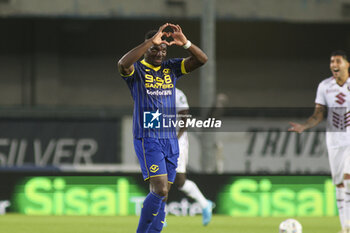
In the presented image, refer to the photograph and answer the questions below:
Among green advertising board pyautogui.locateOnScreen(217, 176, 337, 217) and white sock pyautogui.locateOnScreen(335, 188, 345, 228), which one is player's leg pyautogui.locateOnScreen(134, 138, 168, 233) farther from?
green advertising board pyautogui.locateOnScreen(217, 176, 337, 217)

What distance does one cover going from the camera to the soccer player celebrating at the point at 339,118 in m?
9.56

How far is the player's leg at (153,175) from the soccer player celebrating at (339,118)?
238 cm

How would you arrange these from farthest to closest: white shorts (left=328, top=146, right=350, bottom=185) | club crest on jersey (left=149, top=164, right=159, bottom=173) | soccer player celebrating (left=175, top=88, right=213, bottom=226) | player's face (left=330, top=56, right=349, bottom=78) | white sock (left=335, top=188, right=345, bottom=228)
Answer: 1. soccer player celebrating (left=175, top=88, right=213, bottom=226)
2. white sock (left=335, top=188, right=345, bottom=228)
3. white shorts (left=328, top=146, right=350, bottom=185)
4. player's face (left=330, top=56, right=349, bottom=78)
5. club crest on jersey (left=149, top=164, right=159, bottom=173)

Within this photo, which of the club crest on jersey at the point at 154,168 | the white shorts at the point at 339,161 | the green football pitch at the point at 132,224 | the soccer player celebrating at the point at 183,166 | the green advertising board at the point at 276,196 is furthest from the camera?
the green advertising board at the point at 276,196

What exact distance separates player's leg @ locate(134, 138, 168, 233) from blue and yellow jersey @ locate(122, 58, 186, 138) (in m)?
0.11

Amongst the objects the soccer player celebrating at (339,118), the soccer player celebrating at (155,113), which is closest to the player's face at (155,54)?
the soccer player celebrating at (155,113)

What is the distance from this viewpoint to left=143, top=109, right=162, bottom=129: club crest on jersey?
781 cm

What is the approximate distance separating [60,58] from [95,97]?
4.72 feet

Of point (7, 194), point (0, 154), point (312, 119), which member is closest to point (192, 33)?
point (0, 154)

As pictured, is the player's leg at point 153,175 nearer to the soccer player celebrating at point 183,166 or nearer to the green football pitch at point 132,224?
the green football pitch at point 132,224

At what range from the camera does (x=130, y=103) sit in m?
22.9

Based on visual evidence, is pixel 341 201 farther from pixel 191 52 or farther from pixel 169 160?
pixel 191 52

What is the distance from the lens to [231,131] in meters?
17.0

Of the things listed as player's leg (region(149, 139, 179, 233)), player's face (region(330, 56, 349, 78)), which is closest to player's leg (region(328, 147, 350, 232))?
player's face (region(330, 56, 349, 78))
